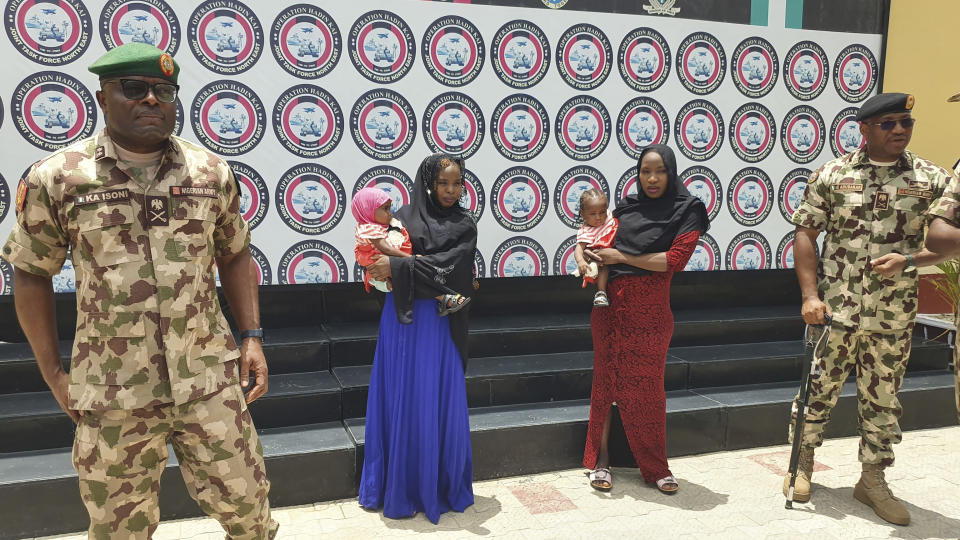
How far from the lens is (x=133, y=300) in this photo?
2.05 metres

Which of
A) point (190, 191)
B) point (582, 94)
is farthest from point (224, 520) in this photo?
point (582, 94)

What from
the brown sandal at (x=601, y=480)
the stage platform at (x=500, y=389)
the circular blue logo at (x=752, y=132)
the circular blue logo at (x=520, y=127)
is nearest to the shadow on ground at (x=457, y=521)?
the stage platform at (x=500, y=389)

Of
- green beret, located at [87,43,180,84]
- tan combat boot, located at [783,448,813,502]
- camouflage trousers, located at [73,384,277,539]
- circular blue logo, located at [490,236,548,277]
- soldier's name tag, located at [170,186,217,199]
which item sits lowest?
tan combat boot, located at [783,448,813,502]

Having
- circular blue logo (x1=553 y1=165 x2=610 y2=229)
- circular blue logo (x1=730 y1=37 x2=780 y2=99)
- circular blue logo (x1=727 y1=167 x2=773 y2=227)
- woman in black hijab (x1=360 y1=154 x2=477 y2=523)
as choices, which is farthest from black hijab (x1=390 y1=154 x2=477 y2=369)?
circular blue logo (x1=730 y1=37 x2=780 y2=99)

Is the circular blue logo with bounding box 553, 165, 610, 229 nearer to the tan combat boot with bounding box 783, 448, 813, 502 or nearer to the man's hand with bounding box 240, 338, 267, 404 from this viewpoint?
the tan combat boot with bounding box 783, 448, 813, 502

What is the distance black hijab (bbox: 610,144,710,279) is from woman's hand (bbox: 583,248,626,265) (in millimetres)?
54

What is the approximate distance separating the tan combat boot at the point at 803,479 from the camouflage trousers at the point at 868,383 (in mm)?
63

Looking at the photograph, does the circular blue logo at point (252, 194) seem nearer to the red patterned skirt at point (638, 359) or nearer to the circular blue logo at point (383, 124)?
the circular blue logo at point (383, 124)

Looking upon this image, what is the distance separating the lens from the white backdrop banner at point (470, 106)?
3898 millimetres

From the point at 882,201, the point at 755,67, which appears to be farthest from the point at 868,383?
the point at 755,67

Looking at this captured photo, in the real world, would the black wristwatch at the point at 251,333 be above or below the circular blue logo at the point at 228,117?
below

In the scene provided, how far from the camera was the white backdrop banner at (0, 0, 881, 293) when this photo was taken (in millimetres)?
3898

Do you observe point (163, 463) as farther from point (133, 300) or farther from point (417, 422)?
point (417, 422)

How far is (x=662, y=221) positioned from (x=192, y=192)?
2.40 m
